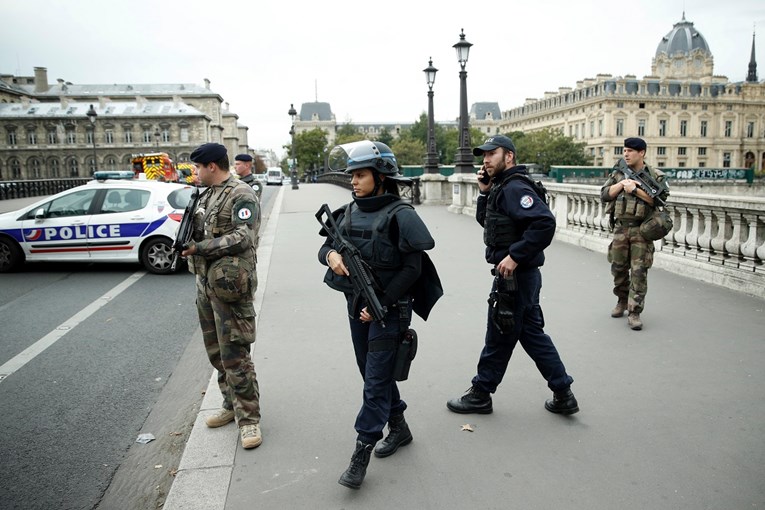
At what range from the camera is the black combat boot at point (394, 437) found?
3.55m

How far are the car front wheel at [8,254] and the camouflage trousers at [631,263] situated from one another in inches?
407

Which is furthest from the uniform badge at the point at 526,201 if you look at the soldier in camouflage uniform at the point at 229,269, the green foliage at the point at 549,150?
the green foliage at the point at 549,150

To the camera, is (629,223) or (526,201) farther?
(629,223)

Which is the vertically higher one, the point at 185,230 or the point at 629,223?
the point at 185,230

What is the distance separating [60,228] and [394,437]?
30.7 feet

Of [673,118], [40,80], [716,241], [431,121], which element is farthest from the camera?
[673,118]

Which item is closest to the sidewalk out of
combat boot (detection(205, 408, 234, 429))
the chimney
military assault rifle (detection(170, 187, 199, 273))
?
combat boot (detection(205, 408, 234, 429))

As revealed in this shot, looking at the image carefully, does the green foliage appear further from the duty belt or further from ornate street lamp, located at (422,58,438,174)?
the duty belt

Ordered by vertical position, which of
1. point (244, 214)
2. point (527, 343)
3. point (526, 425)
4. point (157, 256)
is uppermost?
point (244, 214)

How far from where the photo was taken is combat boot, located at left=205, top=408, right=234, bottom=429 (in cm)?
403

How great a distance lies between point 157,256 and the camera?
34.7ft

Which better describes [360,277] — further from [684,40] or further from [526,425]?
[684,40]

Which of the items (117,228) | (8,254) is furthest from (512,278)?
(8,254)

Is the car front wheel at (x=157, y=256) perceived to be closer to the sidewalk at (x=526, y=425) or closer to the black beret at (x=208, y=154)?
the sidewalk at (x=526, y=425)
